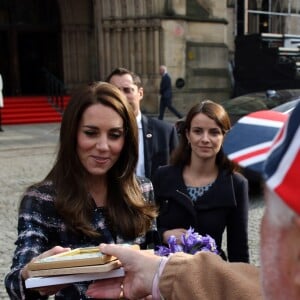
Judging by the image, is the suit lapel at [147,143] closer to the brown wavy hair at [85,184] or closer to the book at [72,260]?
the brown wavy hair at [85,184]

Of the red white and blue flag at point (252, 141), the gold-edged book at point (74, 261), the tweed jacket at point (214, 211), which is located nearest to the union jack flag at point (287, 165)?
the red white and blue flag at point (252, 141)

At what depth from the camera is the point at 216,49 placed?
17.9m

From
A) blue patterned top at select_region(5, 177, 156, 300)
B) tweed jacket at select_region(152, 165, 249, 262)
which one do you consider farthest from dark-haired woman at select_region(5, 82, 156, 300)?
tweed jacket at select_region(152, 165, 249, 262)

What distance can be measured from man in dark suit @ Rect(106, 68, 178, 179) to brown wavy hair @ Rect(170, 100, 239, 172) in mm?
394

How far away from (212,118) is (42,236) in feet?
5.14

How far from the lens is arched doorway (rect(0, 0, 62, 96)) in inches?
688

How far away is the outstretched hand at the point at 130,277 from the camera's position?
1.40m

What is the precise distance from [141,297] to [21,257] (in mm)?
496

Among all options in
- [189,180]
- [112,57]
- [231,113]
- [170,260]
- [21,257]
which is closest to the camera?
[170,260]

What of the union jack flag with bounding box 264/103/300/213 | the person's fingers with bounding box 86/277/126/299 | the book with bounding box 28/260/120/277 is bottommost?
the person's fingers with bounding box 86/277/126/299

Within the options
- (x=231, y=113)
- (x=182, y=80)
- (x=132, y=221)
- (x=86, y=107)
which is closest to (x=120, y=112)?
(x=86, y=107)

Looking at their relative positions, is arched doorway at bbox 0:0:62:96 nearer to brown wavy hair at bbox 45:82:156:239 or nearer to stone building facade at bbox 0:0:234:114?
stone building facade at bbox 0:0:234:114

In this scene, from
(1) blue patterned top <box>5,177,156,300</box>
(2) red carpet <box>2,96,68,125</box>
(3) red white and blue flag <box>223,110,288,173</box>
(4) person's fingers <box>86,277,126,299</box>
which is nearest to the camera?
(3) red white and blue flag <box>223,110,288,173</box>

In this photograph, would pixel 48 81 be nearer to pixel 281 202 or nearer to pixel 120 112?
pixel 120 112
